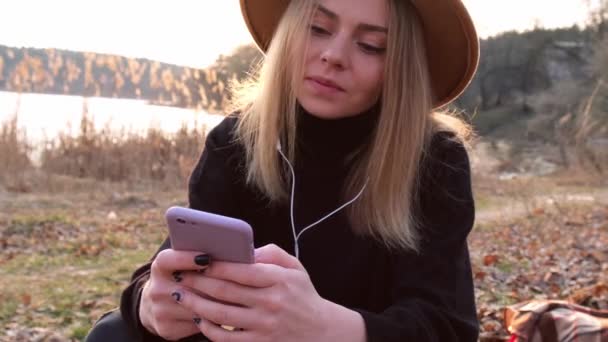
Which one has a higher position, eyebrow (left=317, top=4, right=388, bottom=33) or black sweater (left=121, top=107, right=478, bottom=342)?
eyebrow (left=317, top=4, right=388, bottom=33)

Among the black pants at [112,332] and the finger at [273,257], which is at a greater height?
the finger at [273,257]

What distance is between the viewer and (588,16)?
947 inches

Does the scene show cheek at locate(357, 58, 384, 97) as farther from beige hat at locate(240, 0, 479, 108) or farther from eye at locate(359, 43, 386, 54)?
beige hat at locate(240, 0, 479, 108)

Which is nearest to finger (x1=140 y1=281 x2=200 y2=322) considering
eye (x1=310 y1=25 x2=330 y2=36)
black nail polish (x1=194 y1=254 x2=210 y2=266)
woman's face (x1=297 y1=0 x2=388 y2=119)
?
black nail polish (x1=194 y1=254 x2=210 y2=266)

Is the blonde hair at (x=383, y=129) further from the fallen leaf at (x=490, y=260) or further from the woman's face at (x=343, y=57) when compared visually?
the fallen leaf at (x=490, y=260)

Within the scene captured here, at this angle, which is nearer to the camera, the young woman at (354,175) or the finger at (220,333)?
the finger at (220,333)

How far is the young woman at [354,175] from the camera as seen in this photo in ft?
4.87

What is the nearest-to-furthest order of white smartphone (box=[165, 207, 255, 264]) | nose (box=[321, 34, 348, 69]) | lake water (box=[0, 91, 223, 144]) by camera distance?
1. white smartphone (box=[165, 207, 255, 264])
2. nose (box=[321, 34, 348, 69])
3. lake water (box=[0, 91, 223, 144])

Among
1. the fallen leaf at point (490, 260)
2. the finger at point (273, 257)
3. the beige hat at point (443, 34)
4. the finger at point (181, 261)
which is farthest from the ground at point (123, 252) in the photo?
the finger at point (181, 261)

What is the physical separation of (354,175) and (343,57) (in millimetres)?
304

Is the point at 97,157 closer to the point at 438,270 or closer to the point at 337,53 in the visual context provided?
the point at 337,53

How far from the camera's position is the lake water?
738 cm

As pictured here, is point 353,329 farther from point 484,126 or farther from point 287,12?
point 484,126

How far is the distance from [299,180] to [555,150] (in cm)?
1839
